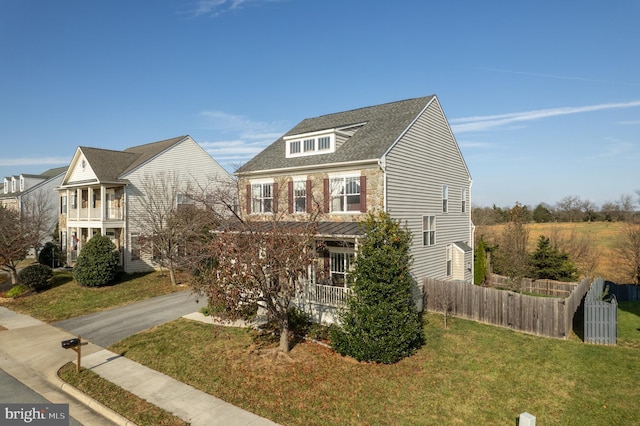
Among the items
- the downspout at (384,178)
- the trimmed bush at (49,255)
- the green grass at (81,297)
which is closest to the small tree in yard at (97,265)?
the green grass at (81,297)

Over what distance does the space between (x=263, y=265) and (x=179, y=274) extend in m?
17.9

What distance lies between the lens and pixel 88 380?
10.7 metres

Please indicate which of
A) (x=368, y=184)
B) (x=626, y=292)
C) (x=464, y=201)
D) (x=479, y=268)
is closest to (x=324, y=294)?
(x=368, y=184)

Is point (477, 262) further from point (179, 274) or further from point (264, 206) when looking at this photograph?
point (179, 274)

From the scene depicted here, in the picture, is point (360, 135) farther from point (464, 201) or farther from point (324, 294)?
point (464, 201)

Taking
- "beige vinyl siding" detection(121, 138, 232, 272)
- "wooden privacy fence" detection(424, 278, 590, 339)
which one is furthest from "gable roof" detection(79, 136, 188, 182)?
"wooden privacy fence" detection(424, 278, 590, 339)

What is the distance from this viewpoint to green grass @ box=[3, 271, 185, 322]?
18656mm

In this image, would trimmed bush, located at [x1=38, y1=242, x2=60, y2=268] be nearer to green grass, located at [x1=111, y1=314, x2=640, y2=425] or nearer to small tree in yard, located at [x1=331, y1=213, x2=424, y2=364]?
green grass, located at [x1=111, y1=314, x2=640, y2=425]

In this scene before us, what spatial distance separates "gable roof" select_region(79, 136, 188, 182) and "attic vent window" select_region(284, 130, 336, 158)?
1428 cm

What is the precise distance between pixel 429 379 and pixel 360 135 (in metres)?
12.3

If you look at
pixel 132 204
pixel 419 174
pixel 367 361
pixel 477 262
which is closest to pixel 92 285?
pixel 132 204

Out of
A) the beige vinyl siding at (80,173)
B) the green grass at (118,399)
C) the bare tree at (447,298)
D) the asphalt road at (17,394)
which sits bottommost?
the asphalt road at (17,394)

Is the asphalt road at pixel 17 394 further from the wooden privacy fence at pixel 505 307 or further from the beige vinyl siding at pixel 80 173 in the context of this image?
the beige vinyl siding at pixel 80 173

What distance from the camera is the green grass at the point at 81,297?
61.2ft
